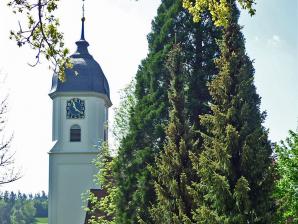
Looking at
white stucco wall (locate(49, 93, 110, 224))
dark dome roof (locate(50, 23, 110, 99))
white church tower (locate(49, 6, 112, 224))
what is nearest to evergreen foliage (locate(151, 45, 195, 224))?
white church tower (locate(49, 6, 112, 224))

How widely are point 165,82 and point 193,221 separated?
25.9ft

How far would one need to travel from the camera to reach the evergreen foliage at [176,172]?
20859mm

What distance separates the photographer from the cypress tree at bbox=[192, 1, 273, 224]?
725 inches

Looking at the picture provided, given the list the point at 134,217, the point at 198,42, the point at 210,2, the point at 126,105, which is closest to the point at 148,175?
the point at 134,217

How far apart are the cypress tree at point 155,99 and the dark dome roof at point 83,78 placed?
80.4ft

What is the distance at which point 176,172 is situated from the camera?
21406 mm

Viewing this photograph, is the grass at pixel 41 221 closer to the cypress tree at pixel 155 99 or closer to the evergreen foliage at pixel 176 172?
the cypress tree at pixel 155 99

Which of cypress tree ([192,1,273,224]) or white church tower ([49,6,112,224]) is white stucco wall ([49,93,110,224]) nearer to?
white church tower ([49,6,112,224])

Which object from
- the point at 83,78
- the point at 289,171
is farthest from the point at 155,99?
the point at 83,78

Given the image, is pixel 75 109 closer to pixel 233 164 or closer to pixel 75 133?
pixel 75 133

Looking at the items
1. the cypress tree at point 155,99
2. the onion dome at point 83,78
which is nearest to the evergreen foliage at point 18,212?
the onion dome at point 83,78

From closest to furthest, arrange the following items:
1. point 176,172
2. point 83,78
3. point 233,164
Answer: point 233,164 → point 176,172 → point 83,78

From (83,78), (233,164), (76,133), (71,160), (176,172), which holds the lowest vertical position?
(233,164)

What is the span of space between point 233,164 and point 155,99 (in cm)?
837
